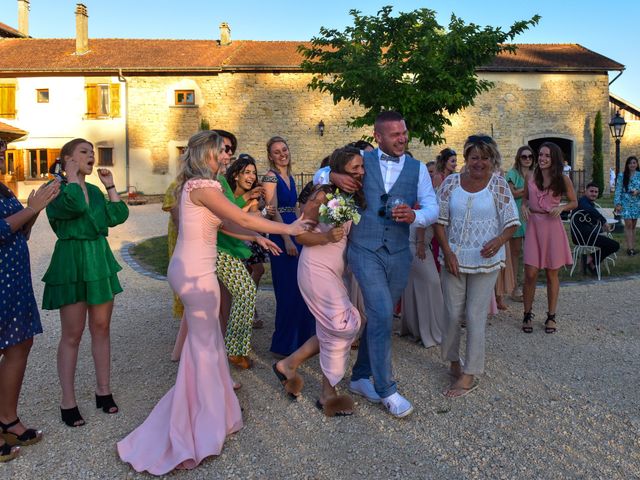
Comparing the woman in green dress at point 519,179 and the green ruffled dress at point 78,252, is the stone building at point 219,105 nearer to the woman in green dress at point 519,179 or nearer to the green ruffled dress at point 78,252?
the woman in green dress at point 519,179

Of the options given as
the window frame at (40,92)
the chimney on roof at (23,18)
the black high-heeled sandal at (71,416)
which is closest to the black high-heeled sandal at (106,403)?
the black high-heeled sandal at (71,416)

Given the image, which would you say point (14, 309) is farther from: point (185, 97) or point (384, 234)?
point (185, 97)

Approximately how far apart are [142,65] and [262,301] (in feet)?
75.3

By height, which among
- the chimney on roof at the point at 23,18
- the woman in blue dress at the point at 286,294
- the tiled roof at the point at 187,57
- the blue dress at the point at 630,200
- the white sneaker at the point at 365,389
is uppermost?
the chimney on roof at the point at 23,18

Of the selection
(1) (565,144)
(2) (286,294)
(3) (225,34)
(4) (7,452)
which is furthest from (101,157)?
(4) (7,452)

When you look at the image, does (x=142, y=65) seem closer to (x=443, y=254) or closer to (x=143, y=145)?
(x=143, y=145)

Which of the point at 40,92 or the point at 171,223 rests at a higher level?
the point at 40,92

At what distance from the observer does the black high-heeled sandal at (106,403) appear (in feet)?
12.1

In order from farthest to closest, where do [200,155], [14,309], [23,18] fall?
[23,18]
[200,155]
[14,309]

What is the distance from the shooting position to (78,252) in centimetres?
349

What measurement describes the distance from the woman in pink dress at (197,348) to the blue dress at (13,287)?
2.77ft

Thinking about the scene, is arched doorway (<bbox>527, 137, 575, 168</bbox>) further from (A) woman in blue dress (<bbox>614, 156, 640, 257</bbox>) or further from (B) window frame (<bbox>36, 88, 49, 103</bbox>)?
(B) window frame (<bbox>36, 88, 49, 103</bbox>)

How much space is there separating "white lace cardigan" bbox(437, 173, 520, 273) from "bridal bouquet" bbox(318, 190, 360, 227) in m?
1.11

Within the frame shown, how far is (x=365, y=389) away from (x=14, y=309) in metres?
2.36
